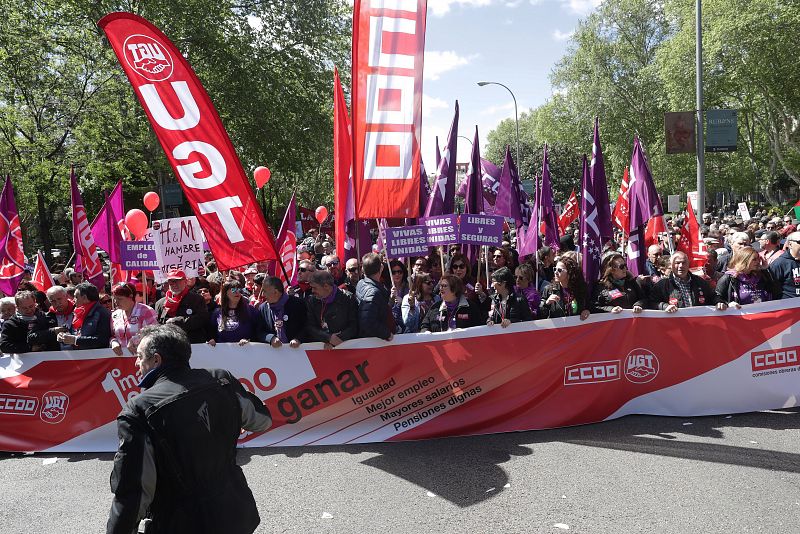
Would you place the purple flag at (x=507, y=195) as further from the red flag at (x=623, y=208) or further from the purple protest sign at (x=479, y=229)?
the purple protest sign at (x=479, y=229)

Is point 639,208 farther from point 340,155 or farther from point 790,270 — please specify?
point 340,155

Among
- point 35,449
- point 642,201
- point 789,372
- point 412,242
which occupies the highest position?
point 642,201

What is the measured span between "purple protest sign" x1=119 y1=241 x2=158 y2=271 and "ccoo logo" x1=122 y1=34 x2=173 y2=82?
277 centimetres

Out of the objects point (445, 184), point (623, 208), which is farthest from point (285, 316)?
point (623, 208)

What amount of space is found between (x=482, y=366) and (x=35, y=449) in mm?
4367

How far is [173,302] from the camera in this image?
7.16 m

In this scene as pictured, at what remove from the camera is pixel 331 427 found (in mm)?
6391

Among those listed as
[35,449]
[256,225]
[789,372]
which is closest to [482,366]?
[256,225]

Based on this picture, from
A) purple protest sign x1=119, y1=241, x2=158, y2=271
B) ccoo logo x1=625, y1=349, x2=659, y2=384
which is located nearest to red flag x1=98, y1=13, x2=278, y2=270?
purple protest sign x1=119, y1=241, x2=158, y2=271

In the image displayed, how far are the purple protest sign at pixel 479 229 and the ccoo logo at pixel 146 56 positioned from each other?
3632 mm

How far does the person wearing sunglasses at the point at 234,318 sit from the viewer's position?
22.0 feet

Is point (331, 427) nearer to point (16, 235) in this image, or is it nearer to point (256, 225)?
point (256, 225)

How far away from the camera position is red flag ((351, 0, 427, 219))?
7293 mm

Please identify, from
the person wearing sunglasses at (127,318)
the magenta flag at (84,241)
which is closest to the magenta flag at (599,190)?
the person wearing sunglasses at (127,318)
